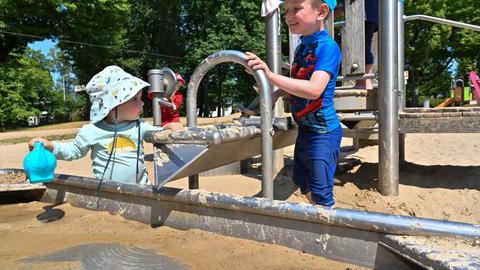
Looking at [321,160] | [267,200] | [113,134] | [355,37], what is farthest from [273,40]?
[267,200]

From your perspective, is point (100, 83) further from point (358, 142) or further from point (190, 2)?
point (190, 2)

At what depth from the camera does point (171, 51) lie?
31.5m

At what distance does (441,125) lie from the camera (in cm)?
379

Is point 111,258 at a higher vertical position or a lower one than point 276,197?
higher

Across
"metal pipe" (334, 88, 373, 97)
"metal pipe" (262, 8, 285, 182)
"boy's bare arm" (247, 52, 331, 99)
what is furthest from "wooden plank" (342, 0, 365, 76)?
"boy's bare arm" (247, 52, 331, 99)

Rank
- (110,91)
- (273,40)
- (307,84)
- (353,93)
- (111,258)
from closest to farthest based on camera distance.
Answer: (111,258) < (307,84) < (110,91) < (273,40) < (353,93)

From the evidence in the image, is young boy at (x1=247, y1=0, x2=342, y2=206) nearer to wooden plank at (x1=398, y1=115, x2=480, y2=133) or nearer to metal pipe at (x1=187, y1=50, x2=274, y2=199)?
metal pipe at (x1=187, y1=50, x2=274, y2=199)

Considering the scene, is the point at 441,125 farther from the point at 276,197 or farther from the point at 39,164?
the point at 39,164

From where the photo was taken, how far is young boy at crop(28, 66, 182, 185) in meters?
2.64

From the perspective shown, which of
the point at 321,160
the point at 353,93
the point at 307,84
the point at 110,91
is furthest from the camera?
the point at 353,93

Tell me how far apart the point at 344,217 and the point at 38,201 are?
2248 millimetres

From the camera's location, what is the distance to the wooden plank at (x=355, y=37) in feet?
13.1

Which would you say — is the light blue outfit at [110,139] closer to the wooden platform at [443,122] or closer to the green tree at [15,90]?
the wooden platform at [443,122]

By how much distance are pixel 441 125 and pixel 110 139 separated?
2833 millimetres
